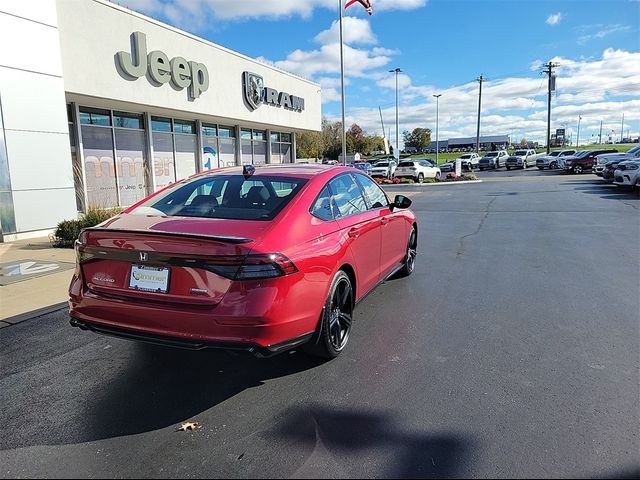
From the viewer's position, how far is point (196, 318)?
2.93 m

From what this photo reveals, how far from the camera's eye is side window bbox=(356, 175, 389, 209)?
4.93 metres

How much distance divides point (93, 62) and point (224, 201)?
433 inches

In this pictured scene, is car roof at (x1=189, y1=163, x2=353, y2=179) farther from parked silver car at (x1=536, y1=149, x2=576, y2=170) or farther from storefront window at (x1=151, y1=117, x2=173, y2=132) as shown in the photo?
parked silver car at (x1=536, y1=149, x2=576, y2=170)

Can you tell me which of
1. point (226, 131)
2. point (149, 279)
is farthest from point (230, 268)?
point (226, 131)

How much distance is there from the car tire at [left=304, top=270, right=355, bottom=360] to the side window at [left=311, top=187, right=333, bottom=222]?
0.47 m

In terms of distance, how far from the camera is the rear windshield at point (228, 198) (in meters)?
3.49

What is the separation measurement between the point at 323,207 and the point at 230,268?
1196 millimetres

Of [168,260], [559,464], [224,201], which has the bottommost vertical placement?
[559,464]

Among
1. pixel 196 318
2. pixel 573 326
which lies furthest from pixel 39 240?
pixel 573 326

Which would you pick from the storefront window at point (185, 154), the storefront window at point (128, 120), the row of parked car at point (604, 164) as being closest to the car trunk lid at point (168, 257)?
the storefront window at point (128, 120)

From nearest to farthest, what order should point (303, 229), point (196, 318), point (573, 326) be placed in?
point (196, 318)
point (303, 229)
point (573, 326)

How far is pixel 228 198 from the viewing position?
12.3 feet

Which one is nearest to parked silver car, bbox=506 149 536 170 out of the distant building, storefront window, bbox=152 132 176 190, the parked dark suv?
the parked dark suv

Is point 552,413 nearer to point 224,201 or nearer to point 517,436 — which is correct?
point 517,436
